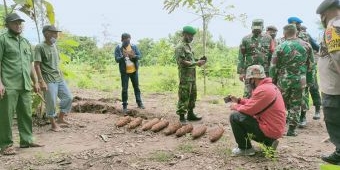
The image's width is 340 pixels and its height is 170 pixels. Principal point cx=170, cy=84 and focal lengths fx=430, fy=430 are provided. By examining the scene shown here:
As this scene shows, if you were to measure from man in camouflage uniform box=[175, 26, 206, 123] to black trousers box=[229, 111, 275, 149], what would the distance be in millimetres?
2168

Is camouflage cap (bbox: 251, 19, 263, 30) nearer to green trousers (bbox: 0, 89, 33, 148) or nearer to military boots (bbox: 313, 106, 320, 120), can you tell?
military boots (bbox: 313, 106, 320, 120)

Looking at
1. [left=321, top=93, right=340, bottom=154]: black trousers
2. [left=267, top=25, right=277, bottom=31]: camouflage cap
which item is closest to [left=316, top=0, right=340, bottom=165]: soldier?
[left=321, top=93, right=340, bottom=154]: black trousers

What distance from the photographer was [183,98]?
24.2 ft

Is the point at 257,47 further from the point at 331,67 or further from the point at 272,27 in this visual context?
the point at 331,67

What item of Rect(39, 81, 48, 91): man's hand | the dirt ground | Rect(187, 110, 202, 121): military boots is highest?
Rect(39, 81, 48, 91): man's hand

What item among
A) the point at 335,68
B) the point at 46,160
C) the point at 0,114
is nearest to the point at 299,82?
the point at 335,68

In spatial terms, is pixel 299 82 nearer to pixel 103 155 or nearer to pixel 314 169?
pixel 314 169

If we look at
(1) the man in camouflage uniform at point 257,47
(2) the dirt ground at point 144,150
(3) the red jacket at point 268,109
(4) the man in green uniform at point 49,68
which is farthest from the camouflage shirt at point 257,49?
(4) the man in green uniform at point 49,68

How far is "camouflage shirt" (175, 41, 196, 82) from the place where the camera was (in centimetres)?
715

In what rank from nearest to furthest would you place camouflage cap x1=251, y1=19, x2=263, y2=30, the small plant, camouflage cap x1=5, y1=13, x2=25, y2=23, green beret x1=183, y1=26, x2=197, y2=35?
1. the small plant
2. camouflage cap x1=5, y1=13, x2=25, y2=23
3. camouflage cap x1=251, y1=19, x2=263, y2=30
4. green beret x1=183, y1=26, x2=197, y2=35

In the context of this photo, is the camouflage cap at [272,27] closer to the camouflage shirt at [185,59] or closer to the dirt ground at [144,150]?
the camouflage shirt at [185,59]

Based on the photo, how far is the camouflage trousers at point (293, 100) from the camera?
6.27m

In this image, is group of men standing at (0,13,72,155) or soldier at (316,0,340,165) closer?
soldier at (316,0,340,165)

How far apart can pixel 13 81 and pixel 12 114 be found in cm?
45
